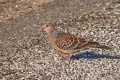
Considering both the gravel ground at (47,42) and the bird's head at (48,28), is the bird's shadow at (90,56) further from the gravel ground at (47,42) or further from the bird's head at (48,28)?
the bird's head at (48,28)

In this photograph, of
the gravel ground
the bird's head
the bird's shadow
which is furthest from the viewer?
the bird's head

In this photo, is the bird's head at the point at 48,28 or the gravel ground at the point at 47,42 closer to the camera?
the gravel ground at the point at 47,42

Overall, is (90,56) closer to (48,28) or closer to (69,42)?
(69,42)

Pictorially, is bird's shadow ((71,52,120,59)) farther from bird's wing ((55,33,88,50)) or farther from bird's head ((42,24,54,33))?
bird's head ((42,24,54,33))

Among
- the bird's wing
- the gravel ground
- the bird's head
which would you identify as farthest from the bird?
the bird's head

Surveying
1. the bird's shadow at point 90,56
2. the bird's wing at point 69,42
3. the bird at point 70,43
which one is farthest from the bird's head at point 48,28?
the bird's shadow at point 90,56

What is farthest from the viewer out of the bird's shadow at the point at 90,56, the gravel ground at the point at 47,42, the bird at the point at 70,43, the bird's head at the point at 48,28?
the bird's head at the point at 48,28

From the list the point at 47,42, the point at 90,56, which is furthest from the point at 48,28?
the point at 90,56

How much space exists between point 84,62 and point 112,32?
2433 millimetres

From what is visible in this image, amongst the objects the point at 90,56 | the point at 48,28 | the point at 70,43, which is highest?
the point at 48,28

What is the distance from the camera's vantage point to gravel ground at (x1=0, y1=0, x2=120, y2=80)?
9188 mm

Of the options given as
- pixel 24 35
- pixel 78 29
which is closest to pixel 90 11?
pixel 78 29

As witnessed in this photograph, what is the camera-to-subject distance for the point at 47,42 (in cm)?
1155

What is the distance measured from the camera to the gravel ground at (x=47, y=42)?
9188mm
